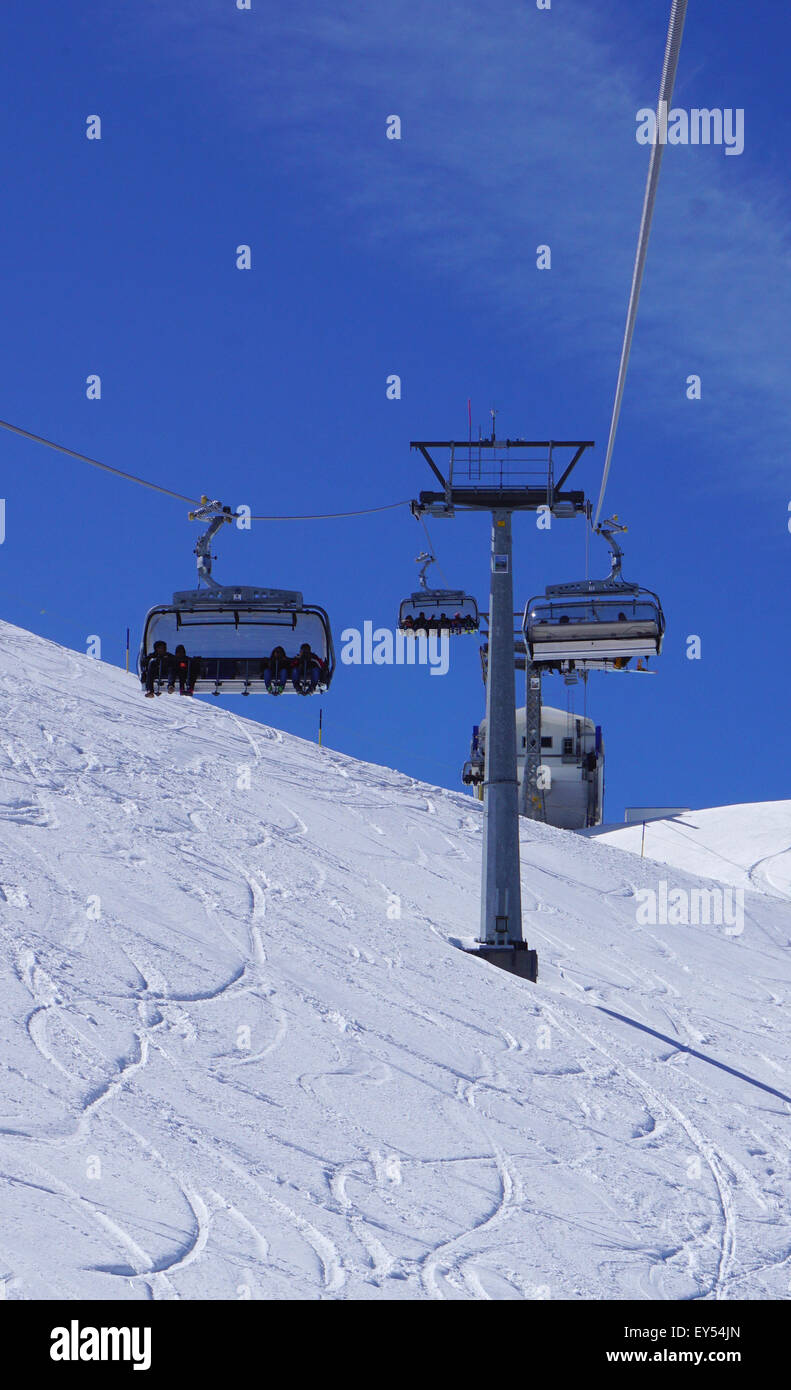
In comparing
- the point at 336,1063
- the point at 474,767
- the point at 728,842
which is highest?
the point at 474,767

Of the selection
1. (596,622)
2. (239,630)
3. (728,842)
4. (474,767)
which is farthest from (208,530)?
(474,767)

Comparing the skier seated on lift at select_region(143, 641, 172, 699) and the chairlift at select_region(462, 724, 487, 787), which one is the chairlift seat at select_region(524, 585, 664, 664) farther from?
the chairlift at select_region(462, 724, 487, 787)

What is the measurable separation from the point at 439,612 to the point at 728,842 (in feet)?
72.4

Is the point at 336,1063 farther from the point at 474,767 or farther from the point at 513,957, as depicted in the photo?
the point at 474,767

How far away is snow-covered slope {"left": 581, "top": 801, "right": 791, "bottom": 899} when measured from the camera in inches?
1421

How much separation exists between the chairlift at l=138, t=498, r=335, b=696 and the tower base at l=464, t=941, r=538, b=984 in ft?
20.2

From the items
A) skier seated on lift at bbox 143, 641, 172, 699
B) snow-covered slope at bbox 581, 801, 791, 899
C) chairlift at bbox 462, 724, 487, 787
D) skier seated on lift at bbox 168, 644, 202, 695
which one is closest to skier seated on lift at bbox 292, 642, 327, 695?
skier seated on lift at bbox 168, 644, 202, 695

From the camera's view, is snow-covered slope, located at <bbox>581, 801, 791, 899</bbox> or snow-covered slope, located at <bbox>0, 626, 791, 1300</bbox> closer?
snow-covered slope, located at <bbox>0, 626, 791, 1300</bbox>

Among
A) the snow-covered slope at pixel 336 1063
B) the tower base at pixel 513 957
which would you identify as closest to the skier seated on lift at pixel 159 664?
the snow-covered slope at pixel 336 1063

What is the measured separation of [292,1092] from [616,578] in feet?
23.1

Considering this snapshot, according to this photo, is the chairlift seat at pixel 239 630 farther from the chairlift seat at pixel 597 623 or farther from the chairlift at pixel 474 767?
the chairlift at pixel 474 767

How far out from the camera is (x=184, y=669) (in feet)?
45.5
